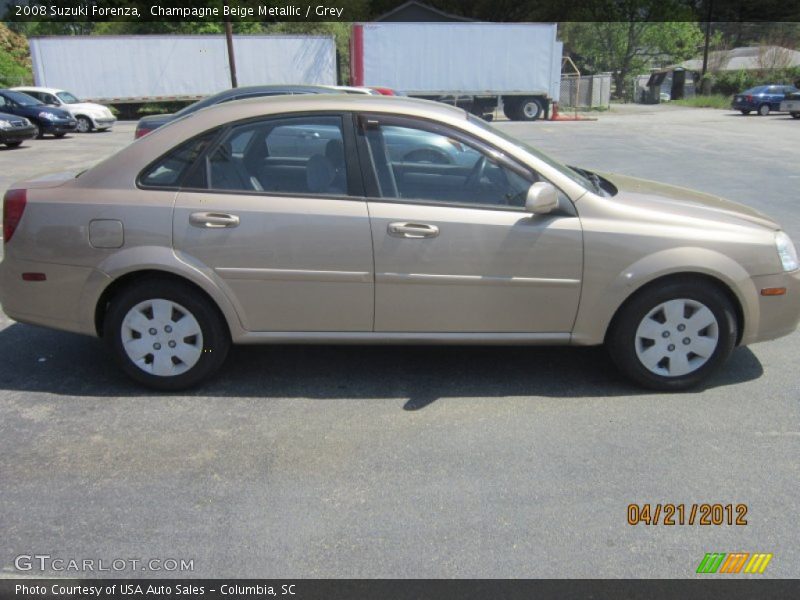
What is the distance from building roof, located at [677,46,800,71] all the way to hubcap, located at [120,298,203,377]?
2152 inches

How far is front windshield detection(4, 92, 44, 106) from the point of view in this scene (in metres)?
20.8

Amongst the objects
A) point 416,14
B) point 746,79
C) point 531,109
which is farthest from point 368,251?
point 746,79

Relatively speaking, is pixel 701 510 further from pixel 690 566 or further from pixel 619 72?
pixel 619 72

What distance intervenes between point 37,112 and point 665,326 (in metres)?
21.3

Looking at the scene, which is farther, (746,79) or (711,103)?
(746,79)

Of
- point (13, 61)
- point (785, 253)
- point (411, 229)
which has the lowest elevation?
point (785, 253)

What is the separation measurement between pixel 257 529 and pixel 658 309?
2473mm

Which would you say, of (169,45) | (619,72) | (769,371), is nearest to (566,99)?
(619,72)

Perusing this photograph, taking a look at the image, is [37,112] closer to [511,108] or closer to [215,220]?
[511,108]

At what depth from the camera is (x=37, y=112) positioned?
2044 cm

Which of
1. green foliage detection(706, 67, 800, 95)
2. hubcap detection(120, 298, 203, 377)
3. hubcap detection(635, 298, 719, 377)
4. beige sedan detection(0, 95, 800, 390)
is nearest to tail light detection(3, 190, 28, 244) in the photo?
beige sedan detection(0, 95, 800, 390)

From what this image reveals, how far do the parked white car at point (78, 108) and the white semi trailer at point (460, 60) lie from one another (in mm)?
10488

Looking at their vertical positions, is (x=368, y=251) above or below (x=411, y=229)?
below
